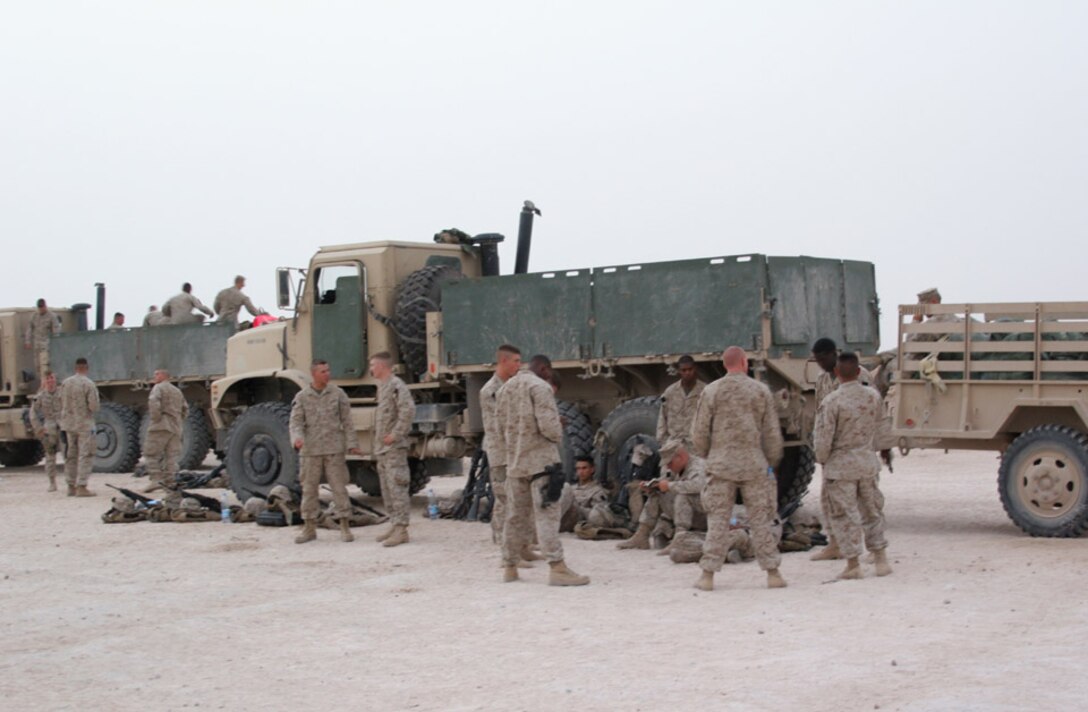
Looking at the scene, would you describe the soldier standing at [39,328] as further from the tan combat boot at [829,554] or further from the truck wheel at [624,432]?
the tan combat boot at [829,554]

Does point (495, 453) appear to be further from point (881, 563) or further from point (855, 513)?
point (881, 563)

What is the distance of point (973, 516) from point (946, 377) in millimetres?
1966

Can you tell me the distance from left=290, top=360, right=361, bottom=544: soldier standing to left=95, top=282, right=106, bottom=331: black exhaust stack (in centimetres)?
1283

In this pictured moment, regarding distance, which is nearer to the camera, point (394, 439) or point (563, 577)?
point (563, 577)

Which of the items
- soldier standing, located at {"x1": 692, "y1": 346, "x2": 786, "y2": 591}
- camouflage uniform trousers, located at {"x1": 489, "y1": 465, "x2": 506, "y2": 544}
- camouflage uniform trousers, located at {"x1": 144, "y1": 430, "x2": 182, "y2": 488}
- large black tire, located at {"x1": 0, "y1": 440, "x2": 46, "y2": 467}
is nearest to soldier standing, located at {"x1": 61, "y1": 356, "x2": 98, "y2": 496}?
camouflage uniform trousers, located at {"x1": 144, "y1": 430, "x2": 182, "y2": 488}

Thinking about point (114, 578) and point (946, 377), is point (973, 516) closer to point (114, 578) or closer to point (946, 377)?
point (946, 377)

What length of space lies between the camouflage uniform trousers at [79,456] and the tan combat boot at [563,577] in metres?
9.63

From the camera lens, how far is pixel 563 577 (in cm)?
936

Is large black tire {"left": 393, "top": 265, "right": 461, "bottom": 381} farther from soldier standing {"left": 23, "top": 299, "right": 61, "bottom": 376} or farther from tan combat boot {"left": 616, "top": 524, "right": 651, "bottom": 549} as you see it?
soldier standing {"left": 23, "top": 299, "right": 61, "bottom": 376}

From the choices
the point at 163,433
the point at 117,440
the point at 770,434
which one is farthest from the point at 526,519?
the point at 117,440

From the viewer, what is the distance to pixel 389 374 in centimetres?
1208

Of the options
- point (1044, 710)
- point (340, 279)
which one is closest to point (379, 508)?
point (340, 279)

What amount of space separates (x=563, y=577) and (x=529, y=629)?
5.26 ft

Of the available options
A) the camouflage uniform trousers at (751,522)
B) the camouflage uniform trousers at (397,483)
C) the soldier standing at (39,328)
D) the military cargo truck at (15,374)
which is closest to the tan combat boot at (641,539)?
the camouflage uniform trousers at (397,483)
